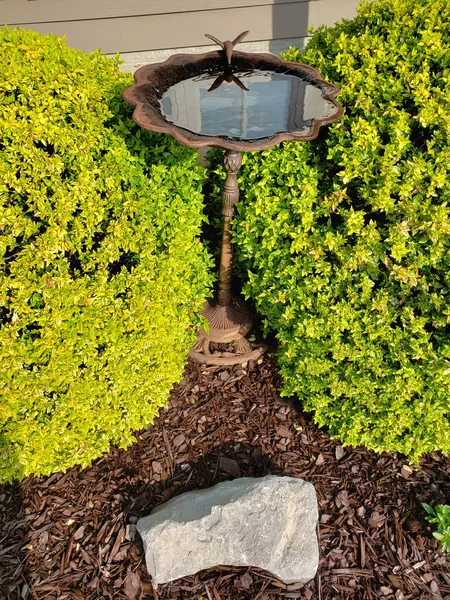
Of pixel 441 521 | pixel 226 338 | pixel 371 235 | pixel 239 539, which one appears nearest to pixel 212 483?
pixel 239 539

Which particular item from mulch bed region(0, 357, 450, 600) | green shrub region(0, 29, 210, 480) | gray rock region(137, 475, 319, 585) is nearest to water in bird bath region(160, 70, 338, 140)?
green shrub region(0, 29, 210, 480)

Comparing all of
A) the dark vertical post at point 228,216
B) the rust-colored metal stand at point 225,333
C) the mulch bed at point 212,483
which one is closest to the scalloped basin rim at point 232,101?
the dark vertical post at point 228,216

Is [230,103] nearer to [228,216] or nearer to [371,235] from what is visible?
[228,216]

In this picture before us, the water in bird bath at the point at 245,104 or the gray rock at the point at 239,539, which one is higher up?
the water in bird bath at the point at 245,104

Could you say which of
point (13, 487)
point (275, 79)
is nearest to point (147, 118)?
point (275, 79)

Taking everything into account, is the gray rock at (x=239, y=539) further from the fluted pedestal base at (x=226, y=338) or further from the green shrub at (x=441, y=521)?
the fluted pedestal base at (x=226, y=338)
